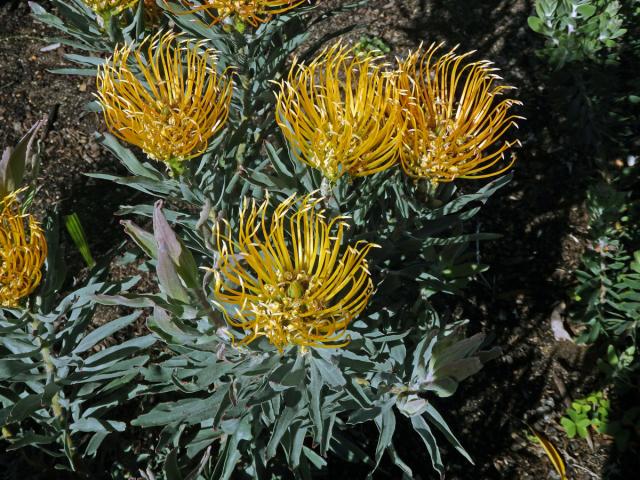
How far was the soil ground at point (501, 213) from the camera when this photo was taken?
2631mm

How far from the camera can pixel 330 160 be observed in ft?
5.00

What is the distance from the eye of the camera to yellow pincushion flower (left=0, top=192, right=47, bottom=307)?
1512 mm

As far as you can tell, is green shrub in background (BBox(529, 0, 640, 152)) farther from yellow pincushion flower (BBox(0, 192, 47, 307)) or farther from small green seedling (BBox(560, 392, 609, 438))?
yellow pincushion flower (BBox(0, 192, 47, 307))

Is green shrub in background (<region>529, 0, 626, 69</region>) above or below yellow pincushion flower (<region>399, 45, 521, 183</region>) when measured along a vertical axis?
above

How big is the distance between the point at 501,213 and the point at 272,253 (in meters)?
2.12

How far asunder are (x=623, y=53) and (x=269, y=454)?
2.90m

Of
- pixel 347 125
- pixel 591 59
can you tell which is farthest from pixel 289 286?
pixel 591 59

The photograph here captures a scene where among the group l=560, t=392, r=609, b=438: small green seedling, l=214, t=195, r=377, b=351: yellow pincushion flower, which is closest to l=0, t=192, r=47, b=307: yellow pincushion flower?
l=214, t=195, r=377, b=351: yellow pincushion flower

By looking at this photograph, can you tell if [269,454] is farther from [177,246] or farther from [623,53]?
[623,53]

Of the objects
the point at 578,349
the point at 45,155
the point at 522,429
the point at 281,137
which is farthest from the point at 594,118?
the point at 45,155

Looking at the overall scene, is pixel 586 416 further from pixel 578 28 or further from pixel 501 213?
pixel 578 28

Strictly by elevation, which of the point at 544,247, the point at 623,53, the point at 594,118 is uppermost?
the point at 623,53

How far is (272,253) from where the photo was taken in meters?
1.44

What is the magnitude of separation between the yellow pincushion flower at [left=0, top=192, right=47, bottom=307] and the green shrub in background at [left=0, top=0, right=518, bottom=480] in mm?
166
